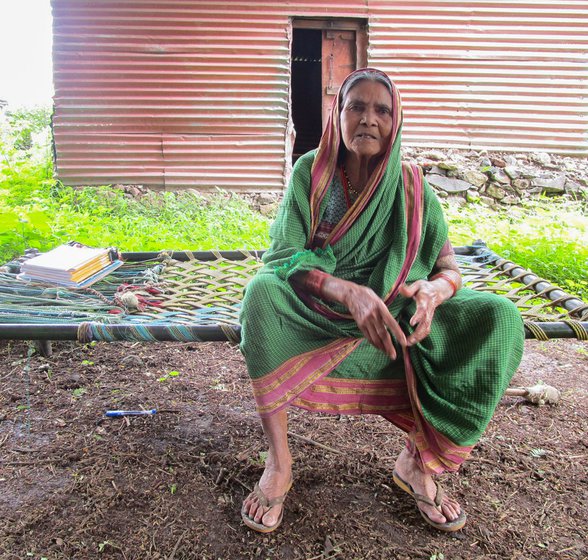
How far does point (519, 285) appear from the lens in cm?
298

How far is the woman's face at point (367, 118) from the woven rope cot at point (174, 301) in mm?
882

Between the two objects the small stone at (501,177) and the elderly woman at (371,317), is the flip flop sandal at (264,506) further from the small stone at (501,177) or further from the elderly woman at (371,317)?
the small stone at (501,177)

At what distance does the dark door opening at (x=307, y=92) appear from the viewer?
9.30m

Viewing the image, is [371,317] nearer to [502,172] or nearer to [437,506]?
[437,506]

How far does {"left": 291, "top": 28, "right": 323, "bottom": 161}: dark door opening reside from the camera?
9.30 metres

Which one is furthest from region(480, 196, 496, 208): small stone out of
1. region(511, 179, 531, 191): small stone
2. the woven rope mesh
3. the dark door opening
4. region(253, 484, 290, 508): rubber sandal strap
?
region(253, 484, 290, 508): rubber sandal strap

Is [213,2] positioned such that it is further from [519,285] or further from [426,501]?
[426,501]

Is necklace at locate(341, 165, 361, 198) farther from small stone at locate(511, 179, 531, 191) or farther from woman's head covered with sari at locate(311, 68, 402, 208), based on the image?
small stone at locate(511, 179, 531, 191)

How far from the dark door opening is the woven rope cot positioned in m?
6.21

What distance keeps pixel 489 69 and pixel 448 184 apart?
1.49 m

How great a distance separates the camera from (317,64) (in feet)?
32.3

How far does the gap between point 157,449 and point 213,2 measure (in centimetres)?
550

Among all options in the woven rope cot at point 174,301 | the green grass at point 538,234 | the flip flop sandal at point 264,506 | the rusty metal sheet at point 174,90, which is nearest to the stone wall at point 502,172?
the green grass at point 538,234

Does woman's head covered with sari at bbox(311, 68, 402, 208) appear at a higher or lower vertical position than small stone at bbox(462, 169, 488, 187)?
higher
